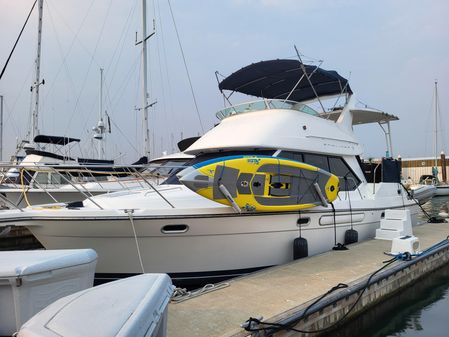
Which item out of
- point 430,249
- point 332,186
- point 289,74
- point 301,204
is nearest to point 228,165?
point 301,204

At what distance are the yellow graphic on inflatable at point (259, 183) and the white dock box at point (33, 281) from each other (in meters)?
2.20

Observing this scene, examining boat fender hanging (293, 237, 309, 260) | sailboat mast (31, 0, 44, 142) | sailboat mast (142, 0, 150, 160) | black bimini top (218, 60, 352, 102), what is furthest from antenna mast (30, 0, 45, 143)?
boat fender hanging (293, 237, 309, 260)

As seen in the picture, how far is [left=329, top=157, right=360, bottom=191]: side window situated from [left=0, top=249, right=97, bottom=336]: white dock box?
551 cm

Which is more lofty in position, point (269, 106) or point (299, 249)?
point (269, 106)

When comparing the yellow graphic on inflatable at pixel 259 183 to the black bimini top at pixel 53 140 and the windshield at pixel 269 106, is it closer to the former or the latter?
the windshield at pixel 269 106

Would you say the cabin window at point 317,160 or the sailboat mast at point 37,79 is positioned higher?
the sailboat mast at point 37,79

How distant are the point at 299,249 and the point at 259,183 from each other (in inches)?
56.1

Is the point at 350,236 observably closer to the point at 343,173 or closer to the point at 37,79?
the point at 343,173

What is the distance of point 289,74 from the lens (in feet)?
27.6

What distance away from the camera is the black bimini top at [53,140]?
17.6m

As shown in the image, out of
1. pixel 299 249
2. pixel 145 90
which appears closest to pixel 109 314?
pixel 299 249

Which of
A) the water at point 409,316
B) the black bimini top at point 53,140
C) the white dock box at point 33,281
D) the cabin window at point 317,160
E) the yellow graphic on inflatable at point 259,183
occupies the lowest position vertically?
the water at point 409,316

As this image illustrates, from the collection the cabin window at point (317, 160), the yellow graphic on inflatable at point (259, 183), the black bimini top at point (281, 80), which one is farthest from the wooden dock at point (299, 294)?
the black bimini top at point (281, 80)

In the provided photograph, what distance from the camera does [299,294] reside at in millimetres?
4484
